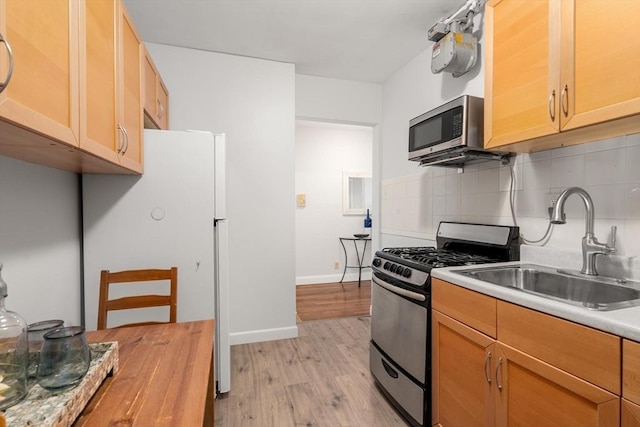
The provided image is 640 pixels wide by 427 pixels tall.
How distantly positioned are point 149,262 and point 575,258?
2234mm

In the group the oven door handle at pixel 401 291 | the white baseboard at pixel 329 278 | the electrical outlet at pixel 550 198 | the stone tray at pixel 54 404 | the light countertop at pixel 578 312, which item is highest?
the electrical outlet at pixel 550 198

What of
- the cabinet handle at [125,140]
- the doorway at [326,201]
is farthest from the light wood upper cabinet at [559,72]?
the doorway at [326,201]

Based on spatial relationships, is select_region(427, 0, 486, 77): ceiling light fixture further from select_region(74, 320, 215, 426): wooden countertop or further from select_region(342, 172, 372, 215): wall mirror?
select_region(342, 172, 372, 215): wall mirror

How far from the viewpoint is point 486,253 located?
1.88 meters

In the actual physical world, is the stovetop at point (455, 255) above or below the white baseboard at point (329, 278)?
above

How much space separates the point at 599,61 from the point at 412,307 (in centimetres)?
131

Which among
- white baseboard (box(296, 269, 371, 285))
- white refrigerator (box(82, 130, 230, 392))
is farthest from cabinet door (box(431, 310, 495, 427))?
white baseboard (box(296, 269, 371, 285))

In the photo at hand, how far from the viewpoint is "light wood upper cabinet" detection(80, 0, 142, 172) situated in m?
1.04

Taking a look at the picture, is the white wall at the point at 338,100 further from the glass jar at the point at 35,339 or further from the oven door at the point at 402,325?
the glass jar at the point at 35,339

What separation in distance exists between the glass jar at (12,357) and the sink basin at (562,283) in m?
1.53

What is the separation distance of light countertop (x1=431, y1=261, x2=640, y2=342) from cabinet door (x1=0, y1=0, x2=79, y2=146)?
61.1 inches

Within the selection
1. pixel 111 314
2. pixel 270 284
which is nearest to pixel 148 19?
pixel 111 314

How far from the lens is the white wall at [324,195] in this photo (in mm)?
4746

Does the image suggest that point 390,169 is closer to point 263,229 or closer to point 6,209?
point 263,229
